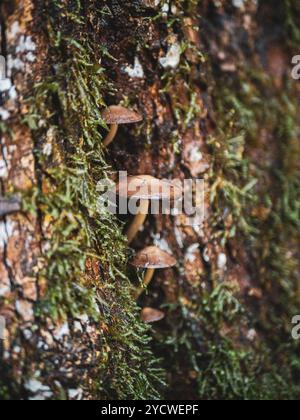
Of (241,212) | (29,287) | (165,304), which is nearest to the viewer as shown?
(29,287)

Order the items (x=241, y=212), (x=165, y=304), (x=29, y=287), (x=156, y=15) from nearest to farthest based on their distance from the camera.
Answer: (x=29, y=287) → (x=156, y=15) → (x=165, y=304) → (x=241, y=212)

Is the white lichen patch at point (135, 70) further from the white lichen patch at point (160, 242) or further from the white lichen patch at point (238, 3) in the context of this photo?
the white lichen patch at point (160, 242)

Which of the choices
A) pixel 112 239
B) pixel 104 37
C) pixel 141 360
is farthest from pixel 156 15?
pixel 141 360

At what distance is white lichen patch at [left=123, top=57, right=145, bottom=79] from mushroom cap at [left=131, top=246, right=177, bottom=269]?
789 mm

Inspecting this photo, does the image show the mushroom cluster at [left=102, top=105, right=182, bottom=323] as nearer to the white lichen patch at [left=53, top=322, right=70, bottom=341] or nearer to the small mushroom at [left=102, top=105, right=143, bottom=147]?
the small mushroom at [left=102, top=105, right=143, bottom=147]

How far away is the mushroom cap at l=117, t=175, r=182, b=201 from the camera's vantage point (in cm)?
174

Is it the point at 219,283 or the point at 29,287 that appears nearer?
the point at 29,287

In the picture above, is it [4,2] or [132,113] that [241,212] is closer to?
[132,113]

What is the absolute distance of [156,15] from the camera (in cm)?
191

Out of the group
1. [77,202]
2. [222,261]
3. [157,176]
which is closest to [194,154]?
[157,176]

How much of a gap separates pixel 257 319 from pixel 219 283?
32 centimetres

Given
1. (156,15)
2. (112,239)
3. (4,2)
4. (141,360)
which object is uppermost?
(156,15)

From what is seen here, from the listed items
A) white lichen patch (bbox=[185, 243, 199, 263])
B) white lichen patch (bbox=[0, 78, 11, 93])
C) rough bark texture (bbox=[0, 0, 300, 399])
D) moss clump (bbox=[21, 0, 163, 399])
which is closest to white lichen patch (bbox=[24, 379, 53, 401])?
rough bark texture (bbox=[0, 0, 300, 399])

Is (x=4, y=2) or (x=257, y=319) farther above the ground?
(x=4, y=2)
